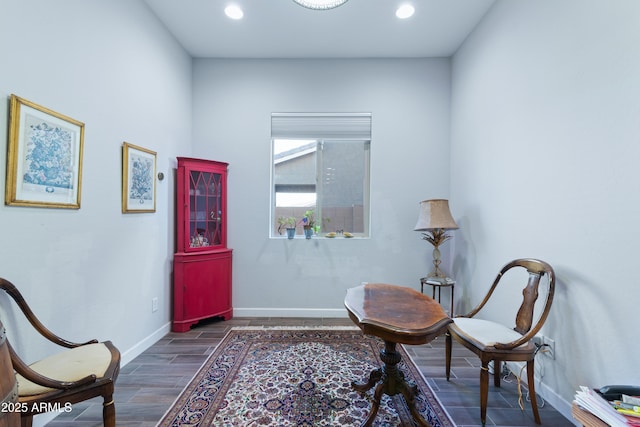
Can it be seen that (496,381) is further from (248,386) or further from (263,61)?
(263,61)

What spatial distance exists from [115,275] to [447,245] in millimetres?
3362

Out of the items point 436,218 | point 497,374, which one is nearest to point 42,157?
point 436,218

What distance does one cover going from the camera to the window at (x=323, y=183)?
350cm

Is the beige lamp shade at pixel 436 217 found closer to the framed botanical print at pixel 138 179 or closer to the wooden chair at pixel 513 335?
the wooden chair at pixel 513 335

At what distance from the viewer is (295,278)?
3.34m

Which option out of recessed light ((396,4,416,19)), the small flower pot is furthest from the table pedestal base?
recessed light ((396,4,416,19))

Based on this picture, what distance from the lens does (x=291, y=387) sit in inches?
77.6

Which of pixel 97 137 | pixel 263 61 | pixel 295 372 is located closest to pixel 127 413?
pixel 295 372

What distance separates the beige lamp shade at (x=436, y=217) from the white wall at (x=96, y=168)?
2685 millimetres

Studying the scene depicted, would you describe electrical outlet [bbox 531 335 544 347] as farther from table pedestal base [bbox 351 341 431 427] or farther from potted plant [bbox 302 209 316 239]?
potted plant [bbox 302 209 316 239]

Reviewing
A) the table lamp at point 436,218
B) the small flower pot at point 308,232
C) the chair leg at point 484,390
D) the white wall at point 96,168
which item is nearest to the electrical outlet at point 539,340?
the chair leg at point 484,390

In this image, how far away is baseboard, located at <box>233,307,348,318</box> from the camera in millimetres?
3312

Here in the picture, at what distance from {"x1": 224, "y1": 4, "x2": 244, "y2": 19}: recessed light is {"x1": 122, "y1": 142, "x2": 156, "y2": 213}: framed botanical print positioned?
1.50 meters

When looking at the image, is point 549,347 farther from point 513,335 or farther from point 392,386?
point 392,386
